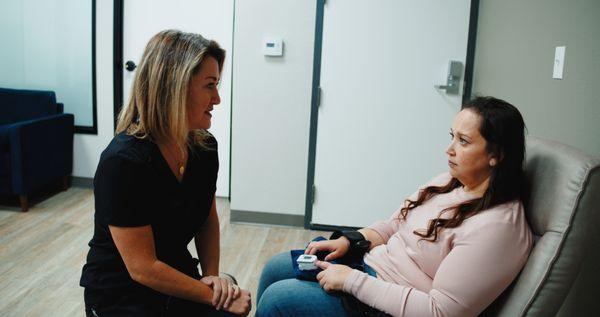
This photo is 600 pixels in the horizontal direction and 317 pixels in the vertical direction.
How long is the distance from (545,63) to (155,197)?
1.99 metres

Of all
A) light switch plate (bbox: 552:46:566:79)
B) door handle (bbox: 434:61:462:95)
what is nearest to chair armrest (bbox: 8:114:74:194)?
door handle (bbox: 434:61:462:95)

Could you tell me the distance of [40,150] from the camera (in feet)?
11.7

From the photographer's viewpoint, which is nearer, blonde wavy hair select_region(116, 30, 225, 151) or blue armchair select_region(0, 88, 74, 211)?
blonde wavy hair select_region(116, 30, 225, 151)

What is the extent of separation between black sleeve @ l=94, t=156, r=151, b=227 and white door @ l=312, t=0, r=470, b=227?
2089mm

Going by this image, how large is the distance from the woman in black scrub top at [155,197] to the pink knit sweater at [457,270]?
14.9 inches

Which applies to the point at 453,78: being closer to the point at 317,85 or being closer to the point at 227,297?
the point at 317,85

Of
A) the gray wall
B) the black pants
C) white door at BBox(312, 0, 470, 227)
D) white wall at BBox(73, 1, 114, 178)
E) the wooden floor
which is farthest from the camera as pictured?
white wall at BBox(73, 1, 114, 178)

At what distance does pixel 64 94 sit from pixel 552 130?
350 cm

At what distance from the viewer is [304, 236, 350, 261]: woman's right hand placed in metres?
1.60

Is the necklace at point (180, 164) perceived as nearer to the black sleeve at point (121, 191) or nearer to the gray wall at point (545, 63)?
the black sleeve at point (121, 191)

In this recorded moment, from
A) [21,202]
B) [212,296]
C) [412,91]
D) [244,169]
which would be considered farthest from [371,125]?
[21,202]

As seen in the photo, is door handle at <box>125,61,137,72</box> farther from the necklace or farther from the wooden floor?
the necklace

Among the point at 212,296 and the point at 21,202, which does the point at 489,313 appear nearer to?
the point at 212,296

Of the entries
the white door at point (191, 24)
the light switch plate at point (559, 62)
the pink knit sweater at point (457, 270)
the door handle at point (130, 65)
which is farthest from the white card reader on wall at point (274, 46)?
the pink knit sweater at point (457, 270)
